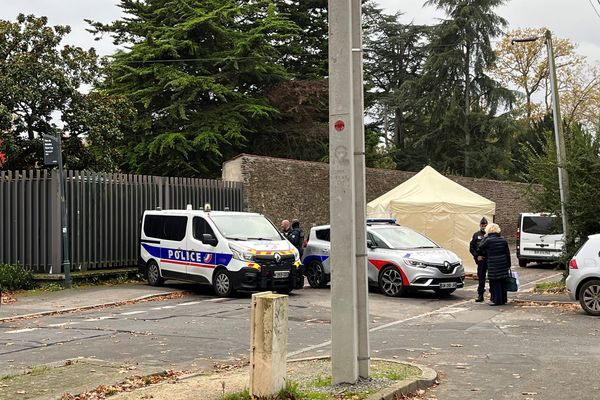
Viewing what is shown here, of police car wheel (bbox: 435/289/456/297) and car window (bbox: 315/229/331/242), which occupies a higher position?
car window (bbox: 315/229/331/242)

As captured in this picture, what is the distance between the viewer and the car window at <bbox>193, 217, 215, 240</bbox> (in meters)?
16.8

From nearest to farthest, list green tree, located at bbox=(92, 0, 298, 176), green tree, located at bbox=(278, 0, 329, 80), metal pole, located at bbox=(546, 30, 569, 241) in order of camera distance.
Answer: metal pole, located at bbox=(546, 30, 569, 241) < green tree, located at bbox=(92, 0, 298, 176) < green tree, located at bbox=(278, 0, 329, 80)

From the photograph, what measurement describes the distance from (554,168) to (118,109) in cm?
1557

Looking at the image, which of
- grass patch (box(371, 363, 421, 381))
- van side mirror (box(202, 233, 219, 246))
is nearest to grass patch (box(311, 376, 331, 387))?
grass patch (box(371, 363, 421, 381))

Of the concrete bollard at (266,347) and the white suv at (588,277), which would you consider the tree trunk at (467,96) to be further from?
the concrete bollard at (266,347)

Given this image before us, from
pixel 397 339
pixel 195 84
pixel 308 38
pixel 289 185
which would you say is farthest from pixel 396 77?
pixel 397 339

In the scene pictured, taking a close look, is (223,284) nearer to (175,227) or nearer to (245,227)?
(245,227)

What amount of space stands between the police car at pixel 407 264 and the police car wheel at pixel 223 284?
2204mm

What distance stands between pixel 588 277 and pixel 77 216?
11.7 metres

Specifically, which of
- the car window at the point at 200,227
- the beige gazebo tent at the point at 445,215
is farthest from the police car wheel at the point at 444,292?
the beige gazebo tent at the point at 445,215

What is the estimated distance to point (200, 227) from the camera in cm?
1697

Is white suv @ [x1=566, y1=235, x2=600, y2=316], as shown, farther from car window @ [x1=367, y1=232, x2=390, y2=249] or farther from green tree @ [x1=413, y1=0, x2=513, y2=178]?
green tree @ [x1=413, y1=0, x2=513, y2=178]

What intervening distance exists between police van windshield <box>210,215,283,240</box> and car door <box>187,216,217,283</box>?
0.95 ft

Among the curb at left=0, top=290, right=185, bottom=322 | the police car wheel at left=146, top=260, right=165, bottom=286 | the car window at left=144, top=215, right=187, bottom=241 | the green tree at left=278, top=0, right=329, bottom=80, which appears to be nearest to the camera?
the curb at left=0, top=290, right=185, bottom=322
